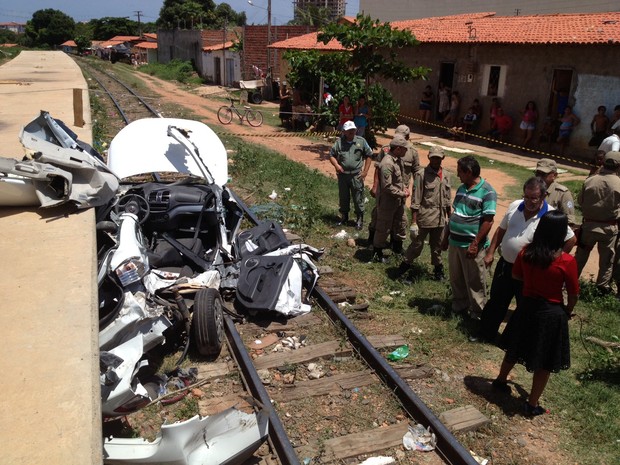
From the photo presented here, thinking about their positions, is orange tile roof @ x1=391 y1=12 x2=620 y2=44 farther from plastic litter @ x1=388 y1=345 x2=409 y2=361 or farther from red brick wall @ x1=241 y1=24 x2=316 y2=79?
red brick wall @ x1=241 y1=24 x2=316 y2=79

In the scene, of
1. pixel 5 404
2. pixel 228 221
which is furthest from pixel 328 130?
pixel 5 404

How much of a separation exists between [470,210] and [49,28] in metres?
121

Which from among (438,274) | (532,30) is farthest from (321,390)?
(532,30)

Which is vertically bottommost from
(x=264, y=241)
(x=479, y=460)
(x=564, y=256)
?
(x=479, y=460)

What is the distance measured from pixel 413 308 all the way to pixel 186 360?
2.84m

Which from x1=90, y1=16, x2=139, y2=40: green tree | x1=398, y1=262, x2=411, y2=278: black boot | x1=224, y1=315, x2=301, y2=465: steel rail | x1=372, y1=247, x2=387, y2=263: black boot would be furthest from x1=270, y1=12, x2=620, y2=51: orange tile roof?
x1=90, y1=16, x2=139, y2=40: green tree

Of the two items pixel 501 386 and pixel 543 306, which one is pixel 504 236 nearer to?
pixel 543 306

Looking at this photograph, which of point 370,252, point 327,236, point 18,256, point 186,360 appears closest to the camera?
point 18,256

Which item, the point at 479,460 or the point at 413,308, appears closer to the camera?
the point at 479,460

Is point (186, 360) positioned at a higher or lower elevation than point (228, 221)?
lower

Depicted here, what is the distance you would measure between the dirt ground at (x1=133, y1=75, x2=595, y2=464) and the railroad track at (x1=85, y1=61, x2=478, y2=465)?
643 millimetres

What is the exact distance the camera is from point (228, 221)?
8.11 meters

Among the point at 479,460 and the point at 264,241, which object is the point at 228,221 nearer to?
the point at 264,241

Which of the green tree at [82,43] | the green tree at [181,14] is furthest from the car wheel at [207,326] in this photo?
the green tree at [82,43]
